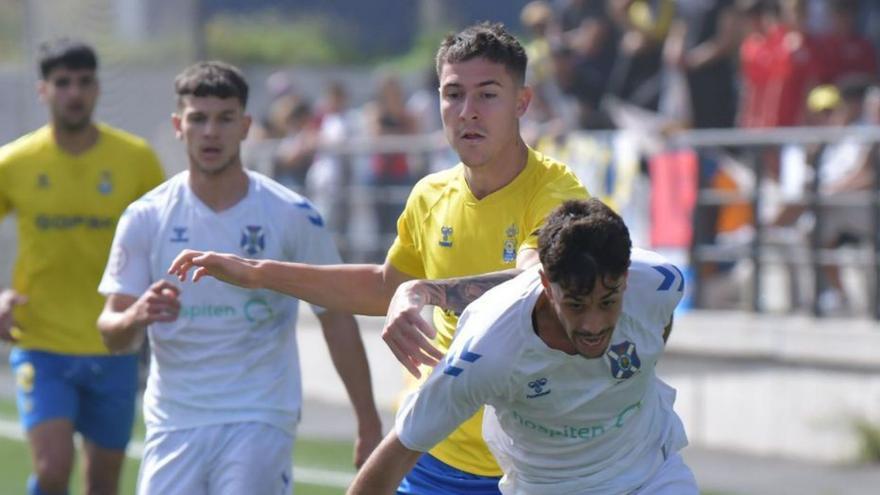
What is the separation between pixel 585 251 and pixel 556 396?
0.61 m

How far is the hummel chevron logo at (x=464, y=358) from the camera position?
5.18 meters

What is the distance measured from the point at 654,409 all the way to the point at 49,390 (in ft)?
14.7

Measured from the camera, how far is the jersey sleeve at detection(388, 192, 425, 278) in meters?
6.42

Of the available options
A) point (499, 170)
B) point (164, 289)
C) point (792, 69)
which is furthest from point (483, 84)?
point (792, 69)

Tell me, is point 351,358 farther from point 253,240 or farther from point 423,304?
point 423,304

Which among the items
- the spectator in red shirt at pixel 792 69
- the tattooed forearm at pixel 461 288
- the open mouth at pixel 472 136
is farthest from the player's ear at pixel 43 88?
the spectator in red shirt at pixel 792 69

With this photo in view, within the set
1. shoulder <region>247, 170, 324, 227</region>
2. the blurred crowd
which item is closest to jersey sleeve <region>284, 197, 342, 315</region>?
shoulder <region>247, 170, 324, 227</region>

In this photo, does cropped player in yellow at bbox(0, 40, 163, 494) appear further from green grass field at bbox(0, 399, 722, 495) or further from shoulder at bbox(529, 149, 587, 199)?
shoulder at bbox(529, 149, 587, 199)

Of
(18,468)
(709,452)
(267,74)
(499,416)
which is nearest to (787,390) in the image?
(709,452)

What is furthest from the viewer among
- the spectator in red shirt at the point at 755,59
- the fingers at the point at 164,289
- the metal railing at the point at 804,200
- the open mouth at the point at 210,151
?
the spectator in red shirt at the point at 755,59

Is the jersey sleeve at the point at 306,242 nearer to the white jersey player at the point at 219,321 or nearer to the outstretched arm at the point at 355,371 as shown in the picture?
the white jersey player at the point at 219,321

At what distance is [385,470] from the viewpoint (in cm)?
521

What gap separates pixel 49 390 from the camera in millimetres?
9188

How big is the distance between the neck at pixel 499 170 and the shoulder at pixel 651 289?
780 mm
